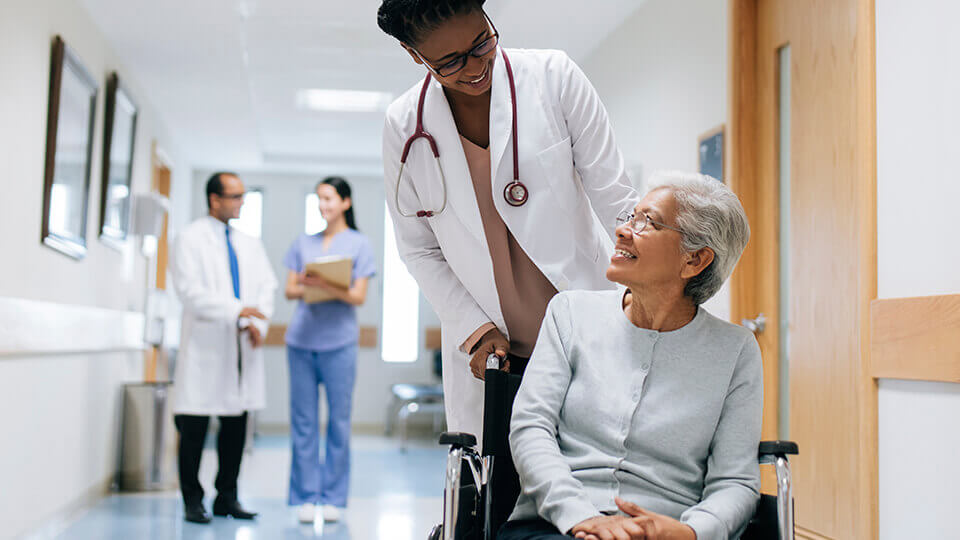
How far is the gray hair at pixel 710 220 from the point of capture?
1.49 m

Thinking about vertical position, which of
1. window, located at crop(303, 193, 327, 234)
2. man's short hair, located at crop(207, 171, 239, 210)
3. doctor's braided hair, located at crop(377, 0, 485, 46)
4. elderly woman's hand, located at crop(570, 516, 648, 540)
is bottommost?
elderly woman's hand, located at crop(570, 516, 648, 540)

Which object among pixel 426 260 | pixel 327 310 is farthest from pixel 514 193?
pixel 327 310

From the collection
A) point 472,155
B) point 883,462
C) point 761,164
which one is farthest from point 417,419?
point 472,155

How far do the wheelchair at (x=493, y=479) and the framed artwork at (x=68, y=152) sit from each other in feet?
8.61

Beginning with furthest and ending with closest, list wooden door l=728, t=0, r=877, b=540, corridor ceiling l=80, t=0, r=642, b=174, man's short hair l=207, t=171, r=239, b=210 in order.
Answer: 1. corridor ceiling l=80, t=0, r=642, b=174
2. man's short hair l=207, t=171, r=239, b=210
3. wooden door l=728, t=0, r=877, b=540

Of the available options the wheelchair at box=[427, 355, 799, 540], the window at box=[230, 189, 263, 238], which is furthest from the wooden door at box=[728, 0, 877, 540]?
the window at box=[230, 189, 263, 238]

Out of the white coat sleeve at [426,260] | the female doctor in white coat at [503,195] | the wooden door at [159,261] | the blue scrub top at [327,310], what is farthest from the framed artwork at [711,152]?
the wooden door at [159,261]

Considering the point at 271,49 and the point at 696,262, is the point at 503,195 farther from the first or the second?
the point at 271,49

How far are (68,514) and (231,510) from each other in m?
0.75

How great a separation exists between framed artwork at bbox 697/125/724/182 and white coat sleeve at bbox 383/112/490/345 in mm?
2074

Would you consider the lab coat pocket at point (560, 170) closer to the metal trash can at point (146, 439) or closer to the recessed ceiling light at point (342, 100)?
the metal trash can at point (146, 439)

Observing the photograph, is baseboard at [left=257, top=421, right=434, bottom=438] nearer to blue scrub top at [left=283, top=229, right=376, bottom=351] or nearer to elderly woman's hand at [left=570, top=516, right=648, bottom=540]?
blue scrub top at [left=283, top=229, right=376, bottom=351]

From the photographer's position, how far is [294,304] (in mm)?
8250

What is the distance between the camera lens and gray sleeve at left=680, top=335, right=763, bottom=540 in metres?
1.35
